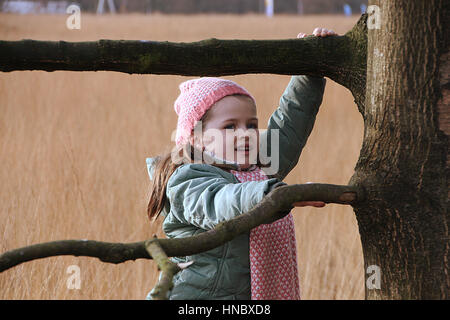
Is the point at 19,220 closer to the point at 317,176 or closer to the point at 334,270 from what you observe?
the point at 334,270

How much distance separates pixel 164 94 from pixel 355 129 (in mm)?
1426

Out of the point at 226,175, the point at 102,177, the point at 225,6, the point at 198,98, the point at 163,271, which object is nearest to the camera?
the point at 163,271

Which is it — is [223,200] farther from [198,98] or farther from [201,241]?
[198,98]

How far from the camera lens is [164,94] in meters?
4.73

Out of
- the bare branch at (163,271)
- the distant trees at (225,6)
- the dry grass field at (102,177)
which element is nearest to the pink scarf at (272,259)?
the dry grass field at (102,177)

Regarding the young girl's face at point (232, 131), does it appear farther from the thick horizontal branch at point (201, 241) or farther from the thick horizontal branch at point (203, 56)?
the thick horizontal branch at point (201, 241)

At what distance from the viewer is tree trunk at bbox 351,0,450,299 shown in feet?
3.26

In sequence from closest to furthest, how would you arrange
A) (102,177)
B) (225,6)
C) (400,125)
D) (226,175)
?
(400,125)
(226,175)
(102,177)
(225,6)

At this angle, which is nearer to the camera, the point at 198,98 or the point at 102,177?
the point at 198,98

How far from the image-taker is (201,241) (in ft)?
2.94

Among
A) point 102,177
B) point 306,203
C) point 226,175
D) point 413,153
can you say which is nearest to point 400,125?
point 413,153

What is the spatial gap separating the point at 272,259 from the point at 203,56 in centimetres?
48

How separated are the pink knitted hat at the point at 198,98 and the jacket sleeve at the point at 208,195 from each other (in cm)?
17

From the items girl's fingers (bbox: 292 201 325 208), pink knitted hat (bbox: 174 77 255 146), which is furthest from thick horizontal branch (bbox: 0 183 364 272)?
pink knitted hat (bbox: 174 77 255 146)
